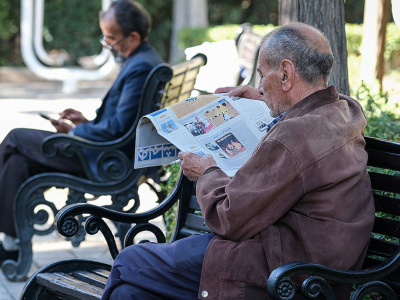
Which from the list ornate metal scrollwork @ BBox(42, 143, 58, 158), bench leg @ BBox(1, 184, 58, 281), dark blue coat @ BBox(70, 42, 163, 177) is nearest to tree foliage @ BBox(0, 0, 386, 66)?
dark blue coat @ BBox(70, 42, 163, 177)

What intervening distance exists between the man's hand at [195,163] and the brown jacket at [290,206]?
0.14 m

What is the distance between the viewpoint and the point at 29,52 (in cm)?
1416

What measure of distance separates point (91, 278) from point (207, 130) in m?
0.77

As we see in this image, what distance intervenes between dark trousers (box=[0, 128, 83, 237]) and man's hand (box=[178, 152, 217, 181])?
1.97 meters

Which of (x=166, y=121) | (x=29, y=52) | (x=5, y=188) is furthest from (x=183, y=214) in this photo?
(x=29, y=52)

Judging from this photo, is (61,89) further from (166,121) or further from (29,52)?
(166,121)

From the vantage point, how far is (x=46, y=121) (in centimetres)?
955

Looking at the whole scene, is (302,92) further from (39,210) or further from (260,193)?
(39,210)

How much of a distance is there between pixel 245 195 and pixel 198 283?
1.28 ft

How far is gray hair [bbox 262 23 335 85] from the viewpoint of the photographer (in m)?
2.00

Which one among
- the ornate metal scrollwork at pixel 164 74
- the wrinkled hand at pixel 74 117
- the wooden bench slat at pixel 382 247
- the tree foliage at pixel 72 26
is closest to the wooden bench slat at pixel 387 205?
the wooden bench slat at pixel 382 247

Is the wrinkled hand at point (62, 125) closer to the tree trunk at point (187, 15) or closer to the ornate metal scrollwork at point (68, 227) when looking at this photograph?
the ornate metal scrollwork at point (68, 227)

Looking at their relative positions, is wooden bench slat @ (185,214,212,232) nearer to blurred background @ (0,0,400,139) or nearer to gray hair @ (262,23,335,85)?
gray hair @ (262,23,335,85)

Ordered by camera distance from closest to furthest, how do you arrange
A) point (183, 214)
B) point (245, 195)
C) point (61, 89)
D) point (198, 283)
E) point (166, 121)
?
point (245, 195)
point (198, 283)
point (166, 121)
point (183, 214)
point (61, 89)
